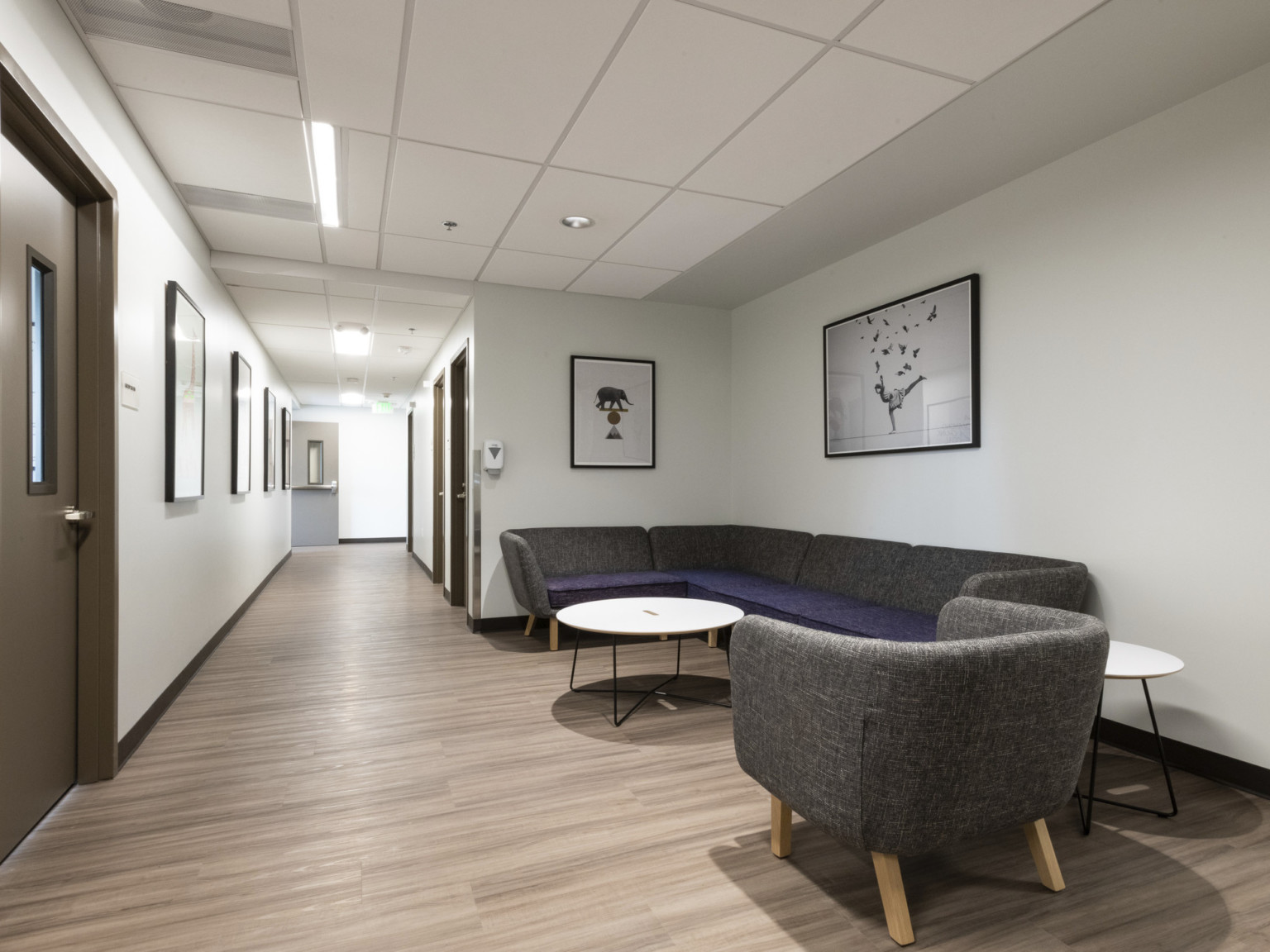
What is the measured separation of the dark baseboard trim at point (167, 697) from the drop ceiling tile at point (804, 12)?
10.6 ft

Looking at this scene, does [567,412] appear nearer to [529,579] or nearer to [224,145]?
[529,579]

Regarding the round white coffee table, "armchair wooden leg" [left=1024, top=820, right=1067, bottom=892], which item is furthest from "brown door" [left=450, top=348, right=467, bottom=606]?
"armchair wooden leg" [left=1024, top=820, right=1067, bottom=892]

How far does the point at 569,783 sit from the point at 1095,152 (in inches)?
127

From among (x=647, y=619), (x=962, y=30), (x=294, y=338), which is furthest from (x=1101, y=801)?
(x=294, y=338)

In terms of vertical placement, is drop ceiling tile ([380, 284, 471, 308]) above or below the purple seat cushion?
above

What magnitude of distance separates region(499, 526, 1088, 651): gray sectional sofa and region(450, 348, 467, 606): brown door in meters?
1.14

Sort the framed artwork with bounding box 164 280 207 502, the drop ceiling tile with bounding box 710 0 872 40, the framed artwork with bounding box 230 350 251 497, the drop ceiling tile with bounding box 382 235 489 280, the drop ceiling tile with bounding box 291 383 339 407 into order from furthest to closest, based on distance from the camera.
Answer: the drop ceiling tile with bounding box 291 383 339 407, the framed artwork with bounding box 230 350 251 497, the drop ceiling tile with bounding box 382 235 489 280, the framed artwork with bounding box 164 280 207 502, the drop ceiling tile with bounding box 710 0 872 40

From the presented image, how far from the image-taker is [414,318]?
5.45 metres

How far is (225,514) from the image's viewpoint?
4555 millimetres

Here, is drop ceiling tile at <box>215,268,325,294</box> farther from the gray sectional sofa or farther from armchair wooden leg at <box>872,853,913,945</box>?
armchair wooden leg at <box>872,853,913,945</box>

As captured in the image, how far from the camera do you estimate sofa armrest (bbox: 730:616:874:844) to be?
146 centimetres

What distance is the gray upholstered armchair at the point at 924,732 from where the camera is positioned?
1.41 metres

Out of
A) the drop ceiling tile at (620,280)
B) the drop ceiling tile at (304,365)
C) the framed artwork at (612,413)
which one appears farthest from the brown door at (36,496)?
the drop ceiling tile at (304,365)

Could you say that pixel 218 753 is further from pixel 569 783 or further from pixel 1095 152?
pixel 1095 152
